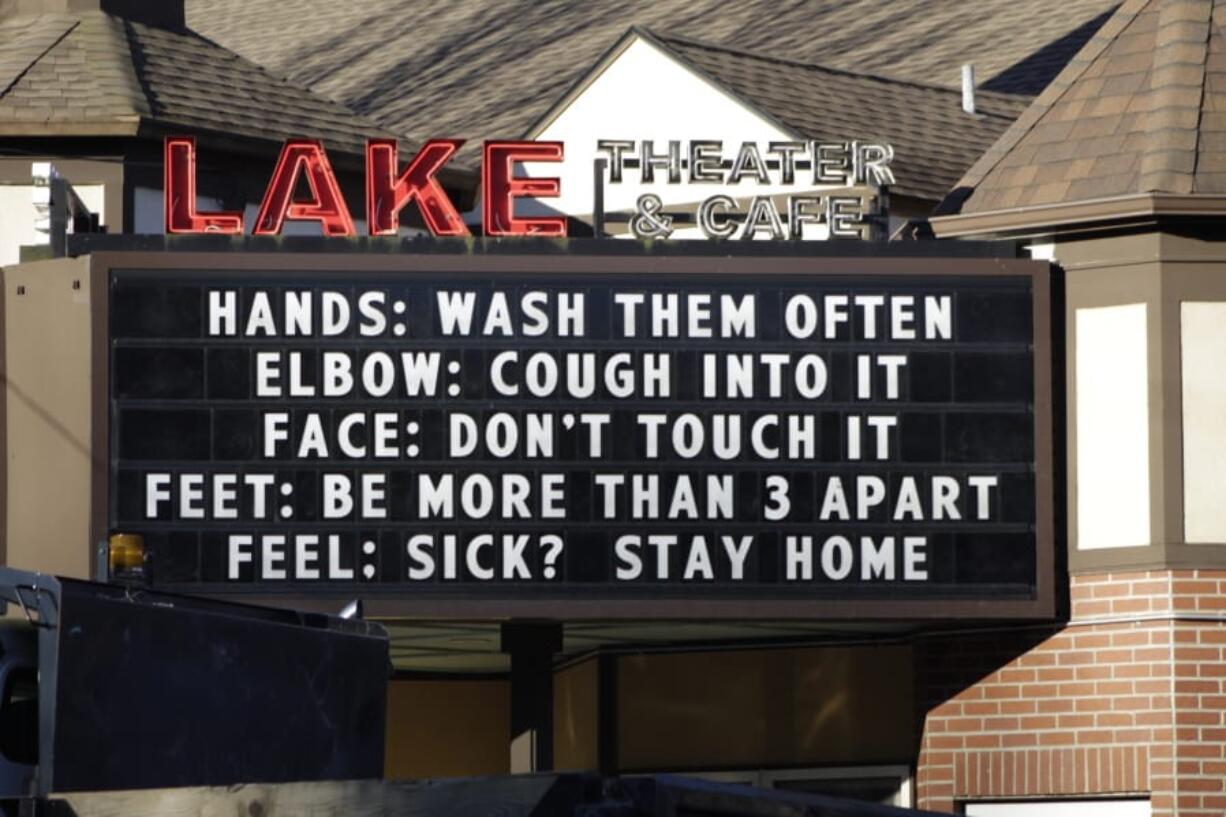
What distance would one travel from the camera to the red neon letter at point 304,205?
70.6ft

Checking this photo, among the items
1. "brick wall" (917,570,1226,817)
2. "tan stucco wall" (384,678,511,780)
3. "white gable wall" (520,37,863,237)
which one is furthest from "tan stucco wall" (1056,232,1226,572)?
"tan stucco wall" (384,678,511,780)

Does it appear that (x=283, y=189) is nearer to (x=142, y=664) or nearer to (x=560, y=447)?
(x=560, y=447)

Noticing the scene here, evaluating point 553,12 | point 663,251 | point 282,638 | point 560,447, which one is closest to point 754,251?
point 663,251

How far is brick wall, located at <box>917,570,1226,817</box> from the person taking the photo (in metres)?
20.5

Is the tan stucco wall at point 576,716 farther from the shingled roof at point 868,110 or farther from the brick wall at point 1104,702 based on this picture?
Answer: the shingled roof at point 868,110

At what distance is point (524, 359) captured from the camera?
20.8m

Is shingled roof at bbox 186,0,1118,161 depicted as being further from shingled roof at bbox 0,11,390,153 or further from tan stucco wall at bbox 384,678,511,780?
tan stucco wall at bbox 384,678,511,780

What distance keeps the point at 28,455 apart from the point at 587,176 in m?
7.89

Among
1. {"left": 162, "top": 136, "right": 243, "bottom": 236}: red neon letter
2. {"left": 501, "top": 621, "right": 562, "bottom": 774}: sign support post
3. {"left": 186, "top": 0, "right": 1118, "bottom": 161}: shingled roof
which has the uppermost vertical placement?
{"left": 186, "top": 0, "right": 1118, "bottom": 161}: shingled roof

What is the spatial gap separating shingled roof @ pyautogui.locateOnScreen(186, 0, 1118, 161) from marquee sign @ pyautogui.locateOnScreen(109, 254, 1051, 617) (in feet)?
31.4

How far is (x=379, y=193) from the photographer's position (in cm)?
2181

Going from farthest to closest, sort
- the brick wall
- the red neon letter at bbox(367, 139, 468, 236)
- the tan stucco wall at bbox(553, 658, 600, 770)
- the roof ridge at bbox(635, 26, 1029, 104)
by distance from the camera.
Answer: the roof ridge at bbox(635, 26, 1029, 104), the tan stucco wall at bbox(553, 658, 600, 770), the red neon letter at bbox(367, 139, 468, 236), the brick wall

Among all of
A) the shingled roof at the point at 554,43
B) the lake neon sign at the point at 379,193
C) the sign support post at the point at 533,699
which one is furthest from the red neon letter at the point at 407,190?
the shingled roof at the point at 554,43

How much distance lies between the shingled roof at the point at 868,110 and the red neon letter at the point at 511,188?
5.06 m
